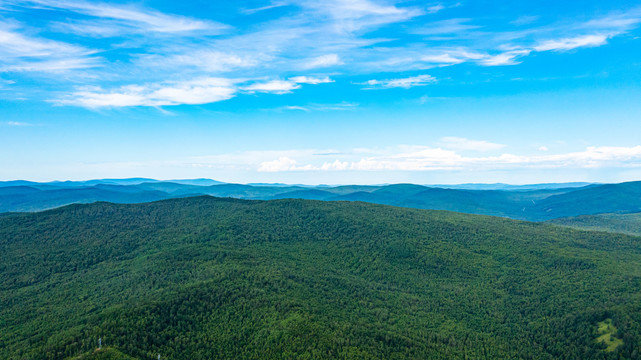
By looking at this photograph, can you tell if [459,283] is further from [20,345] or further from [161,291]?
[20,345]

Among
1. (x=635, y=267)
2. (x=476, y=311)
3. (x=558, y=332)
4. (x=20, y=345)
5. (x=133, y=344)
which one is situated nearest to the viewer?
(x=133, y=344)

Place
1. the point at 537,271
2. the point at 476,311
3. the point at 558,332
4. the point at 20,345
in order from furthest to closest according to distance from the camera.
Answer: the point at 537,271
the point at 476,311
the point at 558,332
the point at 20,345

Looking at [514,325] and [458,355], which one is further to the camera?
[514,325]

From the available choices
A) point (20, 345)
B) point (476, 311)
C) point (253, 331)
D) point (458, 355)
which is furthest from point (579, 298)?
point (20, 345)

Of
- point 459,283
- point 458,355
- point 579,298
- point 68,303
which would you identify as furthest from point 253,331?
point 579,298

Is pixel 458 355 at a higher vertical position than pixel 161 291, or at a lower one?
lower

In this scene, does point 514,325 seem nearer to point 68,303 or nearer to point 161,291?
point 161,291
